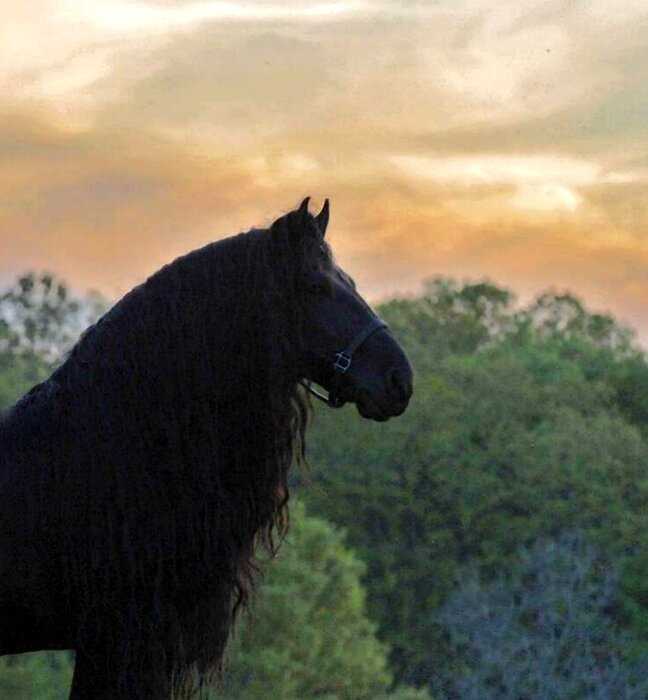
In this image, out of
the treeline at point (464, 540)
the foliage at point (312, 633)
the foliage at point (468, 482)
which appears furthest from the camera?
the foliage at point (468, 482)

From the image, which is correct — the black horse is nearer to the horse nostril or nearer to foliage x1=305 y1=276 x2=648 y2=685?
the horse nostril

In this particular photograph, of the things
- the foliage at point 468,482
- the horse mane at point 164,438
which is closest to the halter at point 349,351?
the horse mane at point 164,438

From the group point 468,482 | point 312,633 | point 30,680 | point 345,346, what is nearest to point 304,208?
point 345,346

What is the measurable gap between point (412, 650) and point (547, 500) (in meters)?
6.90

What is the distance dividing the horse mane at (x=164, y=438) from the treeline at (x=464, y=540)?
137 ft

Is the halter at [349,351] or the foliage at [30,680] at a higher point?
the halter at [349,351]

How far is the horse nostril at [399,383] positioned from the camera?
255 inches

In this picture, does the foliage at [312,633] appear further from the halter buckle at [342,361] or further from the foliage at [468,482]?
the halter buckle at [342,361]

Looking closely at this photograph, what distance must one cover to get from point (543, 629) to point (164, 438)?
166 ft

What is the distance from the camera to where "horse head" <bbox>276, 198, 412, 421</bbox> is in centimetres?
645

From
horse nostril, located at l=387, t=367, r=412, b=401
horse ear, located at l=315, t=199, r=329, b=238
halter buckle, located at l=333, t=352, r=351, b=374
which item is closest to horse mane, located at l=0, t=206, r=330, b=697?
halter buckle, located at l=333, t=352, r=351, b=374

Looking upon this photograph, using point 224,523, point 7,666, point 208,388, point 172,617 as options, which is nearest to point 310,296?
point 208,388

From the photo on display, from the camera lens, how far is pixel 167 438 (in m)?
6.41

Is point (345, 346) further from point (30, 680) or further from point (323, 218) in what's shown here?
point (30, 680)
